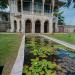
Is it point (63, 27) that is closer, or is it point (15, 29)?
point (15, 29)

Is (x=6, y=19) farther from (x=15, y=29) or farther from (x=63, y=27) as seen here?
(x=63, y=27)

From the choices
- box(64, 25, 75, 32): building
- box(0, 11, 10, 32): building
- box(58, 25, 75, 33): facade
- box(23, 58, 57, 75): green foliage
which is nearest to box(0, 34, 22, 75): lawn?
box(23, 58, 57, 75): green foliage

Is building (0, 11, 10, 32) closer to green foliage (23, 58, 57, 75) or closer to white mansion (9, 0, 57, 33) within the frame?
white mansion (9, 0, 57, 33)

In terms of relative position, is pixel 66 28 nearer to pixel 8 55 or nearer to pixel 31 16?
pixel 31 16

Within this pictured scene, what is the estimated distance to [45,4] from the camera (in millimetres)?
42188

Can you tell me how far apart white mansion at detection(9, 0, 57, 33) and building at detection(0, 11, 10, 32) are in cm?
152

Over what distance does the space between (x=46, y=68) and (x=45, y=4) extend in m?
35.2

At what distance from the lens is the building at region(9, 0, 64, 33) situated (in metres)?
39.5

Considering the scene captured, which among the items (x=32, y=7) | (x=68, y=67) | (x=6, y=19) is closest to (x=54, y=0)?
(x=32, y=7)

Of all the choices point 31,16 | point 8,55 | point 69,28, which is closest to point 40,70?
point 8,55

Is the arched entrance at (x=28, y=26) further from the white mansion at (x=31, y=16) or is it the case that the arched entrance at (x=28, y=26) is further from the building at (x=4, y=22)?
the building at (x=4, y=22)

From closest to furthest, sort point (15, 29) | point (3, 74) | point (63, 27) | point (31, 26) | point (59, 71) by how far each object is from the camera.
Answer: point (3, 74), point (59, 71), point (31, 26), point (15, 29), point (63, 27)

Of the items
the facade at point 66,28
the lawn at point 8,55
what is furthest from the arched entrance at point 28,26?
the lawn at point 8,55

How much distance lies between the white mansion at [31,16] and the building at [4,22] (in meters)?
1.52
